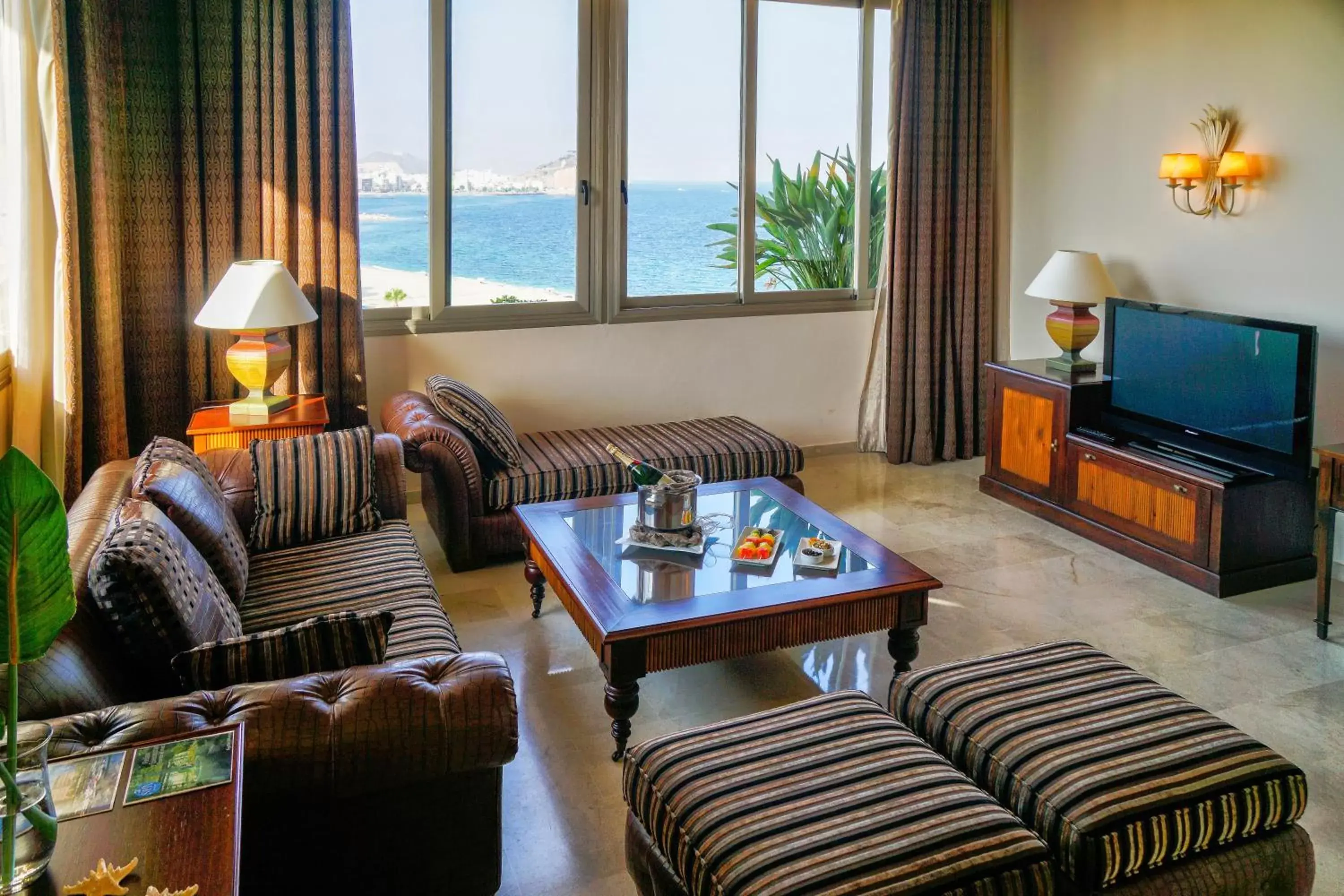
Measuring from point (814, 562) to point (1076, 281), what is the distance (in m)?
2.52

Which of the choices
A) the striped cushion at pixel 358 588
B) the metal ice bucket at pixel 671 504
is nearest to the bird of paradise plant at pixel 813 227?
the metal ice bucket at pixel 671 504

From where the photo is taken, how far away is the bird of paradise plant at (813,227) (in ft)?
18.9

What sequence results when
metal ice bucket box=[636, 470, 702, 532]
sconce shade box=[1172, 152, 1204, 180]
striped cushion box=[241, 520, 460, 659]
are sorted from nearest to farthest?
striped cushion box=[241, 520, 460, 659] → metal ice bucket box=[636, 470, 702, 532] → sconce shade box=[1172, 152, 1204, 180]

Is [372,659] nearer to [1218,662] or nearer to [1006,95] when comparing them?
[1218,662]

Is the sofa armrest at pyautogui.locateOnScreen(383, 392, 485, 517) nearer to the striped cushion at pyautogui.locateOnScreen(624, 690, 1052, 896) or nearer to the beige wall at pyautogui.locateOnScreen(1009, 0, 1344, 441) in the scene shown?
the striped cushion at pyautogui.locateOnScreen(624, 690, 1052, 896)

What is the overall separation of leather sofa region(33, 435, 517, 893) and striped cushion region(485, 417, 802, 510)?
87.2 inches

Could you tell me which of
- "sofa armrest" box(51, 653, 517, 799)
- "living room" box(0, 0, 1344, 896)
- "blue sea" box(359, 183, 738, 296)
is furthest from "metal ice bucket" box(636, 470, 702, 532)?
"blue sea" box(359, 183, 738, 296)

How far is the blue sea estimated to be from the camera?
500 cm

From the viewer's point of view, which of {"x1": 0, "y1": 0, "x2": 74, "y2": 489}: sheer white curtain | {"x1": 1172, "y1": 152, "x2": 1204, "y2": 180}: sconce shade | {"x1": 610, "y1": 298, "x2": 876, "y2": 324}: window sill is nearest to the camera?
{"x1": 0, "y1": 0, "x2": 74, "y2": 489}: sheer white curtain

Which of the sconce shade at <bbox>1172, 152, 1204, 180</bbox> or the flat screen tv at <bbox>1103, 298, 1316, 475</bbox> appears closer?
the flat screen tv at <bbox>1103, 298, 1316, 475</bbox>

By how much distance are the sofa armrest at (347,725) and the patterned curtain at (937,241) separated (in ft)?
13.9

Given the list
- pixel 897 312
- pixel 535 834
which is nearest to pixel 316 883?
pixel 535 834

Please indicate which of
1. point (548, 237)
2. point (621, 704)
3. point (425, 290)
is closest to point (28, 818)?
point (621, 704)

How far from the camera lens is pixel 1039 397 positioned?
16.5 feet
